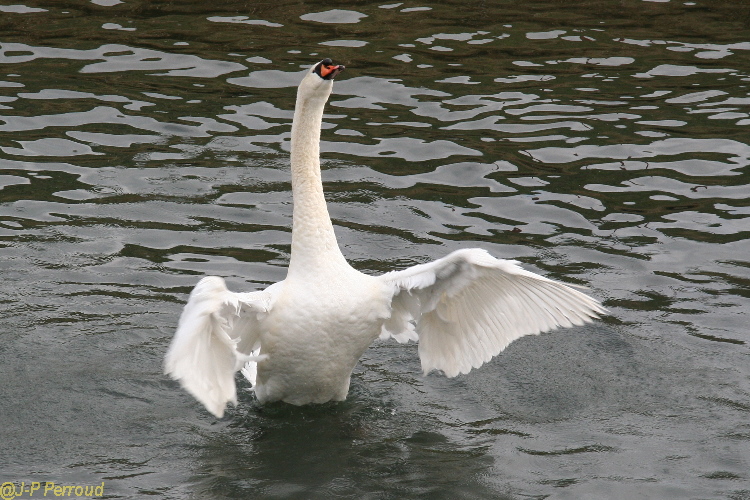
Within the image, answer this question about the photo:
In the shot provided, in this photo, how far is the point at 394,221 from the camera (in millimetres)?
10586

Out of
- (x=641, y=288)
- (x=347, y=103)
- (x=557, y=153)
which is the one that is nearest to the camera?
(x=641, y=288)

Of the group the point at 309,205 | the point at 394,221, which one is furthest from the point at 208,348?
the point at 394,221

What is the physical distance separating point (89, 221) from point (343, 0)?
678cm

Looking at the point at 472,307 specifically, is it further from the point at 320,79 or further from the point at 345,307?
the point at 320,79

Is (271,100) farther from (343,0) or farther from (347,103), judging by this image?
(343,0)

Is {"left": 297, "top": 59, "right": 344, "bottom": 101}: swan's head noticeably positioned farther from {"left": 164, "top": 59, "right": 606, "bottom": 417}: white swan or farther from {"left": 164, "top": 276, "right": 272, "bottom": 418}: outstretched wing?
{"left": 164, "top": 276, "right": 272, "bottom": 418}: outstretched wing

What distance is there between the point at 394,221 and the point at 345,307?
3.73 metres

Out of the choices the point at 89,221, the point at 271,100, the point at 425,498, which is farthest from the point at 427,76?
the point at 425,498

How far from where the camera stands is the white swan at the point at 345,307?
22.5ft

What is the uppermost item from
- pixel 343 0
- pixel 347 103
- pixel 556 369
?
pixel 343 0

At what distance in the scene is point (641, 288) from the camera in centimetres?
934

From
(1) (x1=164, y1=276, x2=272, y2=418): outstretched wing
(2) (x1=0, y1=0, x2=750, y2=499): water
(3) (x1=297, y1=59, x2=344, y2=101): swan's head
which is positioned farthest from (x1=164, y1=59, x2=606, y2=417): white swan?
(2) (x1=0, y1=0, x2=750, y2=499): water

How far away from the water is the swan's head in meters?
2.27

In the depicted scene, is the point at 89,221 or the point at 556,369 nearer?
the point at 556,369
